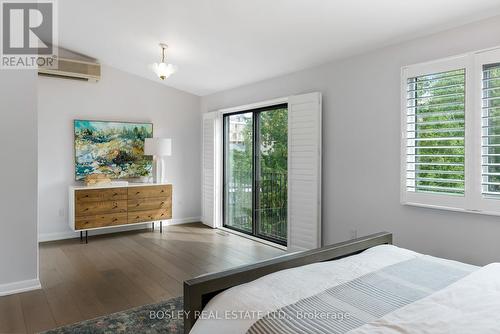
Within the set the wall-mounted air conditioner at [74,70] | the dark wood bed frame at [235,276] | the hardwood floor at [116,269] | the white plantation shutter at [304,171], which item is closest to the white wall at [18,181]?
the hardwood floor at [116,269]

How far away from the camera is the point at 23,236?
3277 millimetres

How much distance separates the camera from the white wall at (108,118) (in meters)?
5.08

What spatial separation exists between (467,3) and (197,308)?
2.83m

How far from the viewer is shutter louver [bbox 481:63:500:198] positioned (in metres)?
2.65

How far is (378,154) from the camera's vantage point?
349cm

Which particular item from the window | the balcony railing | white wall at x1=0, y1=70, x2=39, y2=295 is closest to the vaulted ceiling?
the window

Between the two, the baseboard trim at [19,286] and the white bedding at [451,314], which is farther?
the baseboard trim at [19,286]

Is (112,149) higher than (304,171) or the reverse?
higher

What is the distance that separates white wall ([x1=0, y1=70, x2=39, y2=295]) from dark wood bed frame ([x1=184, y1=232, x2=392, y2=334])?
2532 mm

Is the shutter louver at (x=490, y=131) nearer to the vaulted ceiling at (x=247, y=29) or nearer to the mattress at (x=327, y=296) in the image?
the vaulted ceiling at (x=247, y=29)

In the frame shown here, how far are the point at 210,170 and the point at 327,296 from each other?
4.76 meters

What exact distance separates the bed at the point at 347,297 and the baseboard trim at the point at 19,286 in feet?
8.22

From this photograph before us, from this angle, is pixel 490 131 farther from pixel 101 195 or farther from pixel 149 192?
pixel 101 195

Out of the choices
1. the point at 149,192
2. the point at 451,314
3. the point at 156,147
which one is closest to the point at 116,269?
the point at 149,192
